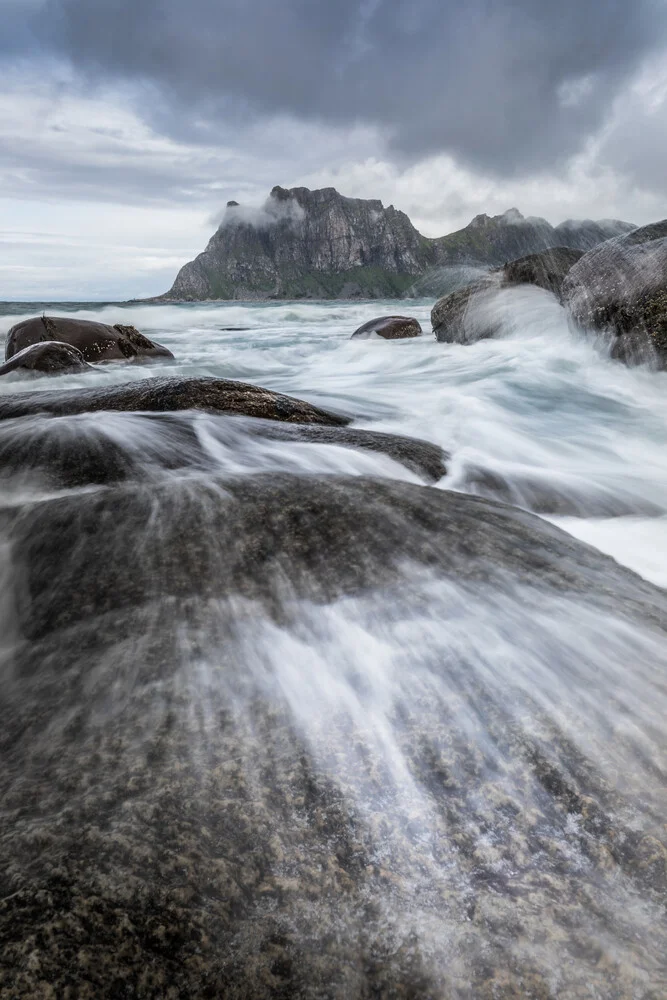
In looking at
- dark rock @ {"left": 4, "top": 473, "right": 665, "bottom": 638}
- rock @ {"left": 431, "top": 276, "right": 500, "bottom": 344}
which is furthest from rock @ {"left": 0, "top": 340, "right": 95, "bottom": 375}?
rock @ {"left": 431, "top": 276, "right": 500, "bottom": 344}

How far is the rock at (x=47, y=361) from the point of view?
9.43 m

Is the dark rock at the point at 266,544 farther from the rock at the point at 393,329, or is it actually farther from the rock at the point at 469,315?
the rock at the point at 393,329

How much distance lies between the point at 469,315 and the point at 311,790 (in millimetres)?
14272

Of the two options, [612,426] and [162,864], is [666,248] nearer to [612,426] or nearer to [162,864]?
[612,426]

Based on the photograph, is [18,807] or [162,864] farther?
[18,807]

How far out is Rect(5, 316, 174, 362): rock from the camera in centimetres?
1216

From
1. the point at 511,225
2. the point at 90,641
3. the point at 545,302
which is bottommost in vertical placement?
the point at 90,641

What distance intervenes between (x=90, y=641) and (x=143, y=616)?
20 cm

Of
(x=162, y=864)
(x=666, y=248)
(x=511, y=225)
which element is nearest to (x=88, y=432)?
(x=162, y=864)

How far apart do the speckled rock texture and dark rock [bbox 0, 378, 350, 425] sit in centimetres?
278

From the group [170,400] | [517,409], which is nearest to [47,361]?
[170,400]

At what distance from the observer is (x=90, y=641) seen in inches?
81.7

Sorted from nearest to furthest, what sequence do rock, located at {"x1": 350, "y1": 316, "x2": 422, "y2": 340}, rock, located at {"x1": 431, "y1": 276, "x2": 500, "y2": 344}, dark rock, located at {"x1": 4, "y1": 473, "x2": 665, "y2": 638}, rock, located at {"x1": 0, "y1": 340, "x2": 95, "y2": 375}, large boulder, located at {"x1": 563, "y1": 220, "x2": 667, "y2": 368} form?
dark rock, located at {"x1": 4, "y1": 473, "x2": 665, "y2": 638}
large boulder, located at {"x1": 563, "y1": 220, "x2": 667, "y2": 368}
rock, located at {"x1": 0, "y1": 340, "x2": 95, "y2": 375}
rock, located at {"x1": 431, "y1": 276, "x2": 500, "y2": 344}
rock, located at {"x1": 350, "y1": 316, "x2": 422, "y2": 340}

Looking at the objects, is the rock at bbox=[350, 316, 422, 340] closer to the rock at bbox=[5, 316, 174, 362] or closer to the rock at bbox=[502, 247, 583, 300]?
the rock at bbox=[502, 247, 583, 300]
